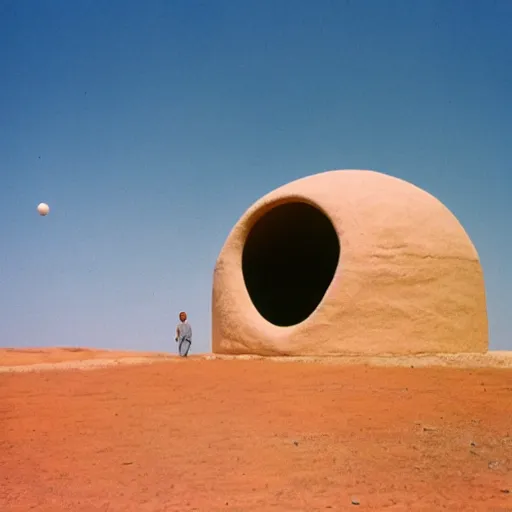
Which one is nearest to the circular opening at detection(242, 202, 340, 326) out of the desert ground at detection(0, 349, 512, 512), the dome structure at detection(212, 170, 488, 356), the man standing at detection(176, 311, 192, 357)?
the dome structure at detection(212, 170, 488, 356)

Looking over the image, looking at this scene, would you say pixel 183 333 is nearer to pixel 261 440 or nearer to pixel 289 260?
pixel 289 260

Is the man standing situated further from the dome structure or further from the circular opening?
the circular opening

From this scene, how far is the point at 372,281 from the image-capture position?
31.0 ft

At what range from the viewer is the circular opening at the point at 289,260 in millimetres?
12398

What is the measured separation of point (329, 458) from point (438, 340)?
20.0 feet

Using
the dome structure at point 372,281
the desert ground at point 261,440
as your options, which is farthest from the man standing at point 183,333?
the desert ground at point 261,440

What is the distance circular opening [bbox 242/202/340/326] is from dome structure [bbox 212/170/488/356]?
1.05ft

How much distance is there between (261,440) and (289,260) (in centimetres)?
936

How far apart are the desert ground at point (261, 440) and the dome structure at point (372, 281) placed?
1.64m

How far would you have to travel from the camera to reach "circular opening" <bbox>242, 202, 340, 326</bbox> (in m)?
12.4

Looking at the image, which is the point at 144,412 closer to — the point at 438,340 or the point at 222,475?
the point at 222,475

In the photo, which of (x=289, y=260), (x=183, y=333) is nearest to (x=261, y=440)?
(x=183, y=333)

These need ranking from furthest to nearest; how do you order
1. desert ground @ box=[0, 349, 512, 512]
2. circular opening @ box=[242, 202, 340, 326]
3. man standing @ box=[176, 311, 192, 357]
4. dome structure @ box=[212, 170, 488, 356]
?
1. circular opening @ box=[242, 202, 340, 326]
2. man standing @ box=[176, 311, 192, 357]
3. dome structure @ box=[212, 170, 488, 356]
4. desert ground @ box=[0, 349, 512, 512]

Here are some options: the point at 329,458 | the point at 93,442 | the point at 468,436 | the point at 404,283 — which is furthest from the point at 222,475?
the point at 404,283
